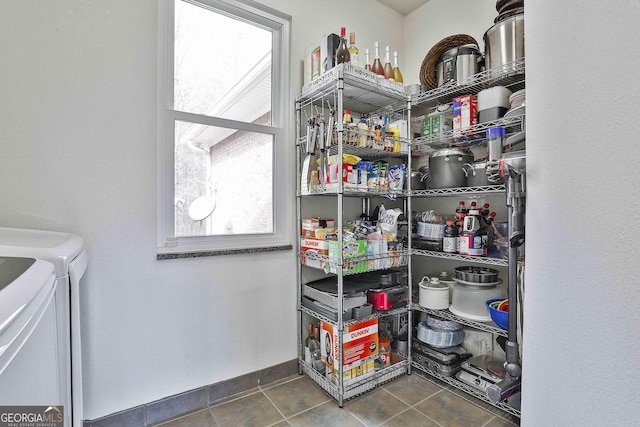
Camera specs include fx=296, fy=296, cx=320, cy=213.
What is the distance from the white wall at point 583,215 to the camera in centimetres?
59

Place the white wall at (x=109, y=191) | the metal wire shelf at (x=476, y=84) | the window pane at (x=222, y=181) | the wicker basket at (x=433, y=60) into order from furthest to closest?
the wicker basket at (x=433, y=60), the window pane at (x=222, y=181), the metal wire shelf at (x=476, y=84), the white wall at (x=109, y=191)

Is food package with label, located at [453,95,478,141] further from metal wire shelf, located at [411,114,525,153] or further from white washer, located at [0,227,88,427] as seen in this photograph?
white washer, located at [0,227,88,427]

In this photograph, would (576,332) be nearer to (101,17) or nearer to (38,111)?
(38,111)

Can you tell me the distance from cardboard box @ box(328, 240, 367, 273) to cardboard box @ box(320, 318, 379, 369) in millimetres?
346

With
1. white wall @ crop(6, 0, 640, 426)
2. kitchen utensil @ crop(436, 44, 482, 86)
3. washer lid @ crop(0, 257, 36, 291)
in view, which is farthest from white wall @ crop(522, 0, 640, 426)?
washer lid @ crop(0, 257, 36, 291)

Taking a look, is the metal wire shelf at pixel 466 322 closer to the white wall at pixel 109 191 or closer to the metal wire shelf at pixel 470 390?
the metal wire shelf at pixel 470 390

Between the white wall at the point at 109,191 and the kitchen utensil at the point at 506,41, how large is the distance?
5.98 ft

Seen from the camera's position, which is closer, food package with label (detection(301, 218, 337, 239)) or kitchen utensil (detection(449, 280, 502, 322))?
kitchen utensil (detection(449, 280, 502, 322))

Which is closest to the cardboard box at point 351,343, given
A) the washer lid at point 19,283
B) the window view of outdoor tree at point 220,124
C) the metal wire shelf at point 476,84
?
the window view of outdoor tree at point 220,124

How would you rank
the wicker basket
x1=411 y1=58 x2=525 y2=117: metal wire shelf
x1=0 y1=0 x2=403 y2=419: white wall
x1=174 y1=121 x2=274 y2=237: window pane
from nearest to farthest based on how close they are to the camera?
x1=0 y1=0 x2=403 y2=419: white wall → x1=411 y1=58 x2=525 y2=117: metal wire shelf → x1=174 y1=121 x2=274 y2=237: window pane → the wicker basket

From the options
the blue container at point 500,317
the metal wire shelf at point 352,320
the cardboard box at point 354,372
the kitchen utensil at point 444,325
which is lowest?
the cardboard box at point 354,372

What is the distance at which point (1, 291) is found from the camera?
530 mm

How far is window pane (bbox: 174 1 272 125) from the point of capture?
5.59 ft

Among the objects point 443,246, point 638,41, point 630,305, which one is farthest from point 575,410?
point 443,246
